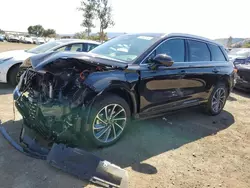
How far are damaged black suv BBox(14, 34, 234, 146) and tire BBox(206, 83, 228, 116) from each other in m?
0.74

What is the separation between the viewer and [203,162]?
350 cm

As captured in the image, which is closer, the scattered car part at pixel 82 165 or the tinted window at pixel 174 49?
the scattered car part at pixel 82 165

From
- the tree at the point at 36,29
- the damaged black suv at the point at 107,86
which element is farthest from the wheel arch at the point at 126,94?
the tree at the point at 36,29

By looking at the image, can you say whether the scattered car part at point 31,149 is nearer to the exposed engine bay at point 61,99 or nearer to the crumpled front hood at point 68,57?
the exposed engine bay at point 61,99

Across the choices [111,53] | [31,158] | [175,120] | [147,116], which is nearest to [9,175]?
[31,158]

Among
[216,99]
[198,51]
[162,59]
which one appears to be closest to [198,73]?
[198,51]

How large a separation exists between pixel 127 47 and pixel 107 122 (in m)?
1.46

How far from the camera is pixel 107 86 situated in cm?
322

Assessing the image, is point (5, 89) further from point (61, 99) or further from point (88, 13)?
point (88, 13)

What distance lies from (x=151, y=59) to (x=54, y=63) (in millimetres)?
1556

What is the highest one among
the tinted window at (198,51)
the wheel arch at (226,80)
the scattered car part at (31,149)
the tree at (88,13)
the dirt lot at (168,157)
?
the tree at (88,13)

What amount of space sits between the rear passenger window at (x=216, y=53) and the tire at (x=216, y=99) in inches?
23.9

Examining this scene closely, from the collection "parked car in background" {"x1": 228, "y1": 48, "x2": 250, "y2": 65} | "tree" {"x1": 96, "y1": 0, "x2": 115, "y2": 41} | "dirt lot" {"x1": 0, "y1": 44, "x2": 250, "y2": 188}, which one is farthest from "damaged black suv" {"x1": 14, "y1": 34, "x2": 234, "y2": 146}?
"tree" {"x1": 96, "y1": 0, "x2": 115, "y2": 41}

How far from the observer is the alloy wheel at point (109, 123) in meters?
3.37
